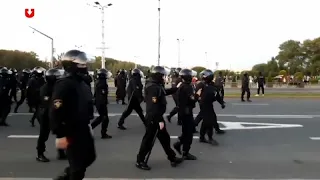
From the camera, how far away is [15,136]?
10250mm

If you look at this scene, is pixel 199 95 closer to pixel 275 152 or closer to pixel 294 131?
pixel 275 152

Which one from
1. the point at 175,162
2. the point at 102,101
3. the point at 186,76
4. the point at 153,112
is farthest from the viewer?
the point at 102,101

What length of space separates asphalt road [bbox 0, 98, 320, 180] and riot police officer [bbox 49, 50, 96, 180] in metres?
2.10

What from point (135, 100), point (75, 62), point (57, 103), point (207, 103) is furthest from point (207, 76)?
point (57, 103)

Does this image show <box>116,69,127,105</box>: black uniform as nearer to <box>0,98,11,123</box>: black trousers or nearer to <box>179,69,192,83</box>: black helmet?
<box>0,98,11,123</box>: black trousers

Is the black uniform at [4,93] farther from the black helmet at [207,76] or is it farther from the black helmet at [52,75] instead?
the black helmet at [207,76]

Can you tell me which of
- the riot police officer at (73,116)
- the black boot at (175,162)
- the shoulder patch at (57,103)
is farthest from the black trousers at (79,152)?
the black boot at (175,162)

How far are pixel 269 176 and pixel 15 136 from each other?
21.1 feet

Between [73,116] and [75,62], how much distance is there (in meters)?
0.57

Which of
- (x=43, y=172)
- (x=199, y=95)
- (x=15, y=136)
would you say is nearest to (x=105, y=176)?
(x=43, y=172)

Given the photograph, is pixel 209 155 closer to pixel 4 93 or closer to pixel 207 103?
pixel 207 103

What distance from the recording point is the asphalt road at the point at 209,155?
21.8 feet

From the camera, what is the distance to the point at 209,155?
812 centimetres

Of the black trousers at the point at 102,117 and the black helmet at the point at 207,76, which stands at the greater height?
the black helmet at the point at 207,76
